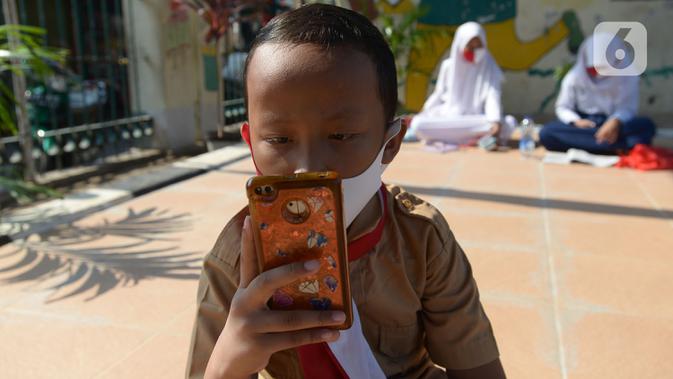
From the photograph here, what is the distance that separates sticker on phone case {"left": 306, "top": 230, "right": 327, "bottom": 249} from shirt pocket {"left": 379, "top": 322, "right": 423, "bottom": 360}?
0.37 meters

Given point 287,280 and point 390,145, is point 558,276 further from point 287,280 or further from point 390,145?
point 287,280

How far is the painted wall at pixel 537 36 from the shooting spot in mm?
7918

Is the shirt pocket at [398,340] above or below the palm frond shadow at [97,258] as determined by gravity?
above

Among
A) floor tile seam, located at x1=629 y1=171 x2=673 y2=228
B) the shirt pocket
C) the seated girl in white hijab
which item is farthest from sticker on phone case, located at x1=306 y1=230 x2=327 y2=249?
the seated girl in white hijab

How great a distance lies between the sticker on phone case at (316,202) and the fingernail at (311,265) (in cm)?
8

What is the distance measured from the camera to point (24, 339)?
202 centimetres

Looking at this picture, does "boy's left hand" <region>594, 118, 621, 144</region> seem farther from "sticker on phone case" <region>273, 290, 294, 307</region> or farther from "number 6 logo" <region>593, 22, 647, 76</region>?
"sticker on phone case" <region>273, 290, 294, 307</region>

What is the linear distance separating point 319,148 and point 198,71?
5.87 metres

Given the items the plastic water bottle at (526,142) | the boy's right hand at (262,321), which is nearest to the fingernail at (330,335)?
the boy's right hand at (262,321)

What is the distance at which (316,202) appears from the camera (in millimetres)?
833

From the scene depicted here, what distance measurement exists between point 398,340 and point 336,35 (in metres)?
0.60

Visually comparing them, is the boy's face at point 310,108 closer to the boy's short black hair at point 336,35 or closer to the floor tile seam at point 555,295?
the boy's short black hair at point 336,35

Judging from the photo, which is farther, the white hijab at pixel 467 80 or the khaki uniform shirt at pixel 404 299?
the white hijab at pixel 467 80

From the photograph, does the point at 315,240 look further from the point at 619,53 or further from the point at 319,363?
the point at 619,53
